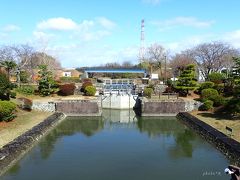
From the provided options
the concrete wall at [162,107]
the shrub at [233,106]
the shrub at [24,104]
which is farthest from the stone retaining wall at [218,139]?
the shrub at [24,104]

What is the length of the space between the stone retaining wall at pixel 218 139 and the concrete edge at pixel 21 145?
30.9ft

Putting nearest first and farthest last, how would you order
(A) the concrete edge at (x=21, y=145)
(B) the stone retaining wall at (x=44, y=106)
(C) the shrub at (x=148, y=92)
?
(A) the concrete edge at (x=21, y=145), (B) the stone retaining wall at (x=44, y=106), (C) the shrub at (x=148, y=92)

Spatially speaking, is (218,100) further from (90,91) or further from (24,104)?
(24,104)

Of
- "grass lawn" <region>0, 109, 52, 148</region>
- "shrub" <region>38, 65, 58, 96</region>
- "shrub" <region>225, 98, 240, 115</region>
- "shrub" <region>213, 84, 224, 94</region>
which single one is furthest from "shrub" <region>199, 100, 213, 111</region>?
"shrub" <region>38, 65, 58, 96</region>

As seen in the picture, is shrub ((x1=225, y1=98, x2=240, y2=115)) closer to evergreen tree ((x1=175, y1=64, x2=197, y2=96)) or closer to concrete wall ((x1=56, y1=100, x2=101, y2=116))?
evergreen tree ((x1=175, y1=64, x2=197, y2=96))

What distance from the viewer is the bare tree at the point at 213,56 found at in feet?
181

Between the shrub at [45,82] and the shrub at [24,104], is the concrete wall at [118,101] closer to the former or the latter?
the shrub at [45,82]

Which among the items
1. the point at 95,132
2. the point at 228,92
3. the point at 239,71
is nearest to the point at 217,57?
the point at 228,92

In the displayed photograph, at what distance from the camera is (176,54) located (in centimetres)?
7144

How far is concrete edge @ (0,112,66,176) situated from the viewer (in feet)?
45.7

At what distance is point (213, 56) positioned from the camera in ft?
183

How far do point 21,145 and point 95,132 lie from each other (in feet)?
25.0

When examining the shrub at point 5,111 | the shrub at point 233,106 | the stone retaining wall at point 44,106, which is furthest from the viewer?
the stone retaining wall at point 44,106

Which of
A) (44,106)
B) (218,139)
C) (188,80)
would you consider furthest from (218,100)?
(44,106)
